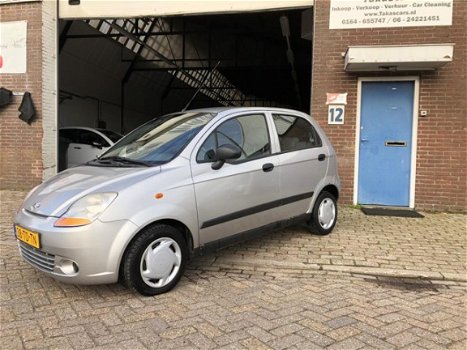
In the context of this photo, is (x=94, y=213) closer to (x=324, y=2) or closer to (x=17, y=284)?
(x=17, y=284)

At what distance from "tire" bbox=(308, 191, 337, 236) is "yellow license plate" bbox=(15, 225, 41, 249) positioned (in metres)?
3.40

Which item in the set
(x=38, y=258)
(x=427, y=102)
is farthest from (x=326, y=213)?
(x=38, y=258)

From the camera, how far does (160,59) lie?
1978 centimetres

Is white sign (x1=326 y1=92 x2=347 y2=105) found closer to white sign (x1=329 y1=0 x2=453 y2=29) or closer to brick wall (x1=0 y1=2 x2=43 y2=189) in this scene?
white sign (x1=329 y1=0 x2=453 y2=29)

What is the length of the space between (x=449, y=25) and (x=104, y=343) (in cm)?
747

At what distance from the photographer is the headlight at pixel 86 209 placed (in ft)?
11.6

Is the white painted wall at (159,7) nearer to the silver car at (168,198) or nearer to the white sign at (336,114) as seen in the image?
the white sign at (336,114)

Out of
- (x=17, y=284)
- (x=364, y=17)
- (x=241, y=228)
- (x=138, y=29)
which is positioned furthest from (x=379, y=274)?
(x=138, y=29)

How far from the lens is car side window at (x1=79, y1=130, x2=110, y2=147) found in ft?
38.6

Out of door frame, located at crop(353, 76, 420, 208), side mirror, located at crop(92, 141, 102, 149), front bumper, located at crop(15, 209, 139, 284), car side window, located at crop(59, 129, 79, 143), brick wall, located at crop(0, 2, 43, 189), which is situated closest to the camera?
front bumper, located at crop(15, 209, 139, 284)

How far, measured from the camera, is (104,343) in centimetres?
304

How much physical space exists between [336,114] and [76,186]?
5.48 m

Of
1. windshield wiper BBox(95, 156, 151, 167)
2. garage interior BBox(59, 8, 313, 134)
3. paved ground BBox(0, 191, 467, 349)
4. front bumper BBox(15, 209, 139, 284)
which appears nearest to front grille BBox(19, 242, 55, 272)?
front bumper BBox(15, 209, 139, 284)

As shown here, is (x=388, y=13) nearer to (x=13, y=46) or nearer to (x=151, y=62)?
(x=13, y=46)
